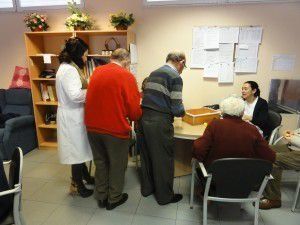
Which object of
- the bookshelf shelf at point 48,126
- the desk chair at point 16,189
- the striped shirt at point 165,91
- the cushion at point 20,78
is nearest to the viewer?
the desk chair at point 16,189

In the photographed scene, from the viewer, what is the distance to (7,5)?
3.73 m

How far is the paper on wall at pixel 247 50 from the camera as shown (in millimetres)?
3119

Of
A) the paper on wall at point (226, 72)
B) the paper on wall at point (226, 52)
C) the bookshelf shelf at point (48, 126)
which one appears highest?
the paper on wall at point (226, 52)

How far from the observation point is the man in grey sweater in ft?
6.91

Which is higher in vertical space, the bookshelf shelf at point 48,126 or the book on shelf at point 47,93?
the book on shelf at point 47,93

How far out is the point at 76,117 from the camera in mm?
2219

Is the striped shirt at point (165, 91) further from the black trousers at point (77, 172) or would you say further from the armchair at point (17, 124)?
the armchair at point (17, 124)

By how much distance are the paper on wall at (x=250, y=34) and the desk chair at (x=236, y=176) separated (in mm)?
2044

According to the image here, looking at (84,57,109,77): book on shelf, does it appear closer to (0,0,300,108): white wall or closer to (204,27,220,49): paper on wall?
(0,0,300,108): white wall

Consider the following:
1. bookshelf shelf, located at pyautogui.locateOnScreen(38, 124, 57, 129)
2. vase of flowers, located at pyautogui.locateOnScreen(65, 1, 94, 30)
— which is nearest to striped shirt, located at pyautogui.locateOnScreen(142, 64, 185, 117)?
vase of flowers, located at pyautogui.locateOnScreen(65, 1, 94, 30)

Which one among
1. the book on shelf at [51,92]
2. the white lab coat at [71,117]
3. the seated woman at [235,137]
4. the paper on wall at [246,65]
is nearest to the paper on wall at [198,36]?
the paper on wall at [246,65]

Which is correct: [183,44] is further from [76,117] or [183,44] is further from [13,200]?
[13,200]

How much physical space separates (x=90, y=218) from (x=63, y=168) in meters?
1.14

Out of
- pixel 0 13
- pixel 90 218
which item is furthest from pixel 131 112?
pixel 0 13
